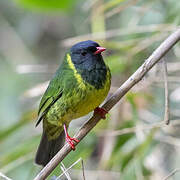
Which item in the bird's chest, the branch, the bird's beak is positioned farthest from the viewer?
the bird's beak

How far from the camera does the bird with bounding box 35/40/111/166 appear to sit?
2893mm

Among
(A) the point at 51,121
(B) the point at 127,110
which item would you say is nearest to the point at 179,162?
(B) the point at 127,110

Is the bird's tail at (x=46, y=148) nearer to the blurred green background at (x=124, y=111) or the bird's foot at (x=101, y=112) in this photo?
the blurred green background at (x=124, y=111)

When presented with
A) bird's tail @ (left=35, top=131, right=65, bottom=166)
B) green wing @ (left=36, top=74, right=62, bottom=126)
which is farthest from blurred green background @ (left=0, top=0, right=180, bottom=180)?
green wing @ (left=36, top=74, right=62, bottom=126)

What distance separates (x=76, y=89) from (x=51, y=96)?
1.10ft

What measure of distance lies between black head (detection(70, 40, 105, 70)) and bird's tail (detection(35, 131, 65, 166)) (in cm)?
68

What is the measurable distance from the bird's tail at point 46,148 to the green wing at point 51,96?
0.28m

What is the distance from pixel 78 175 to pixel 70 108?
3.60ft

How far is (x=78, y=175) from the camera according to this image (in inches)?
154

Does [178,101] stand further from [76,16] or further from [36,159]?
[76,16]

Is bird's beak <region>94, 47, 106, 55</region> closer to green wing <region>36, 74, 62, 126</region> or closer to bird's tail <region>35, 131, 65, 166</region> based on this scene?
green wing <region>36, 74, 62, 126</region>

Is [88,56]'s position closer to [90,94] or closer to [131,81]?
[90,94]

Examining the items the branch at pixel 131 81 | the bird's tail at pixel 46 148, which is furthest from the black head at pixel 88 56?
the bird's tail at pixel 46 148

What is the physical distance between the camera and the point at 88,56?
307 centimetres
